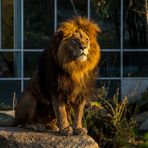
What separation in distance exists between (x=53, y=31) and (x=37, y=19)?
529 mm

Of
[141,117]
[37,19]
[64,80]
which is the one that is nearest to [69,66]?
[64,80]

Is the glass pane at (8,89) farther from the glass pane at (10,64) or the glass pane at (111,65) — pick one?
the glass pane at (111,65)

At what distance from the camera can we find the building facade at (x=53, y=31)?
18.8 metres

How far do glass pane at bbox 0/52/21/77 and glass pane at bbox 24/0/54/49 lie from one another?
0.40 meters

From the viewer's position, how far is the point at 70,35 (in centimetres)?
903

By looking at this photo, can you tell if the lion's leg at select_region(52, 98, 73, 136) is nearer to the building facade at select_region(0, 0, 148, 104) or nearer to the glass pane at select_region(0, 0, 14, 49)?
the building facade at select_region(0, 0, 148, 104)

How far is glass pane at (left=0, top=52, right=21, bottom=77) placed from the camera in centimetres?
1886

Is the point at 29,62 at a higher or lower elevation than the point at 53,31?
lower

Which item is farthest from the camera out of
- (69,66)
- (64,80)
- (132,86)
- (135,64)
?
(135,64)

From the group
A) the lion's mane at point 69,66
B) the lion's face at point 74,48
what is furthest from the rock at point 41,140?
the lion's face at point 74,48

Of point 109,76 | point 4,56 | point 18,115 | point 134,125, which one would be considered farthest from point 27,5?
point 18,115

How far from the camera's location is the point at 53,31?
1881 cm

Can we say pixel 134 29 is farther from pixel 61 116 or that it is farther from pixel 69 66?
pixel 69 66

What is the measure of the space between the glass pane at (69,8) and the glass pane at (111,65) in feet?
3.92
